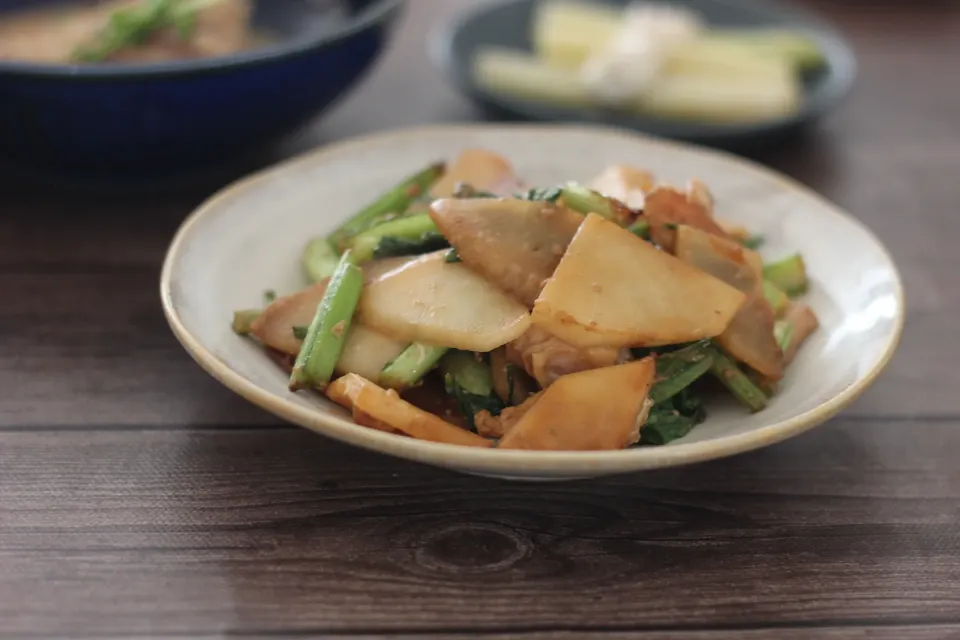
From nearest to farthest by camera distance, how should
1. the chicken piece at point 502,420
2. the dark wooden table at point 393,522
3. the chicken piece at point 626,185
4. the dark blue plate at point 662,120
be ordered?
1. the dark wooden table at point 393,522
2. the chicken piece at point 502,420
3. the chicken piece at point 626,185
4. the dark blue plate at point 662,120

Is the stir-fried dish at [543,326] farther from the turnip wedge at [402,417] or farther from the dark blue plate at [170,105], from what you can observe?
the dark blue plate at [170,105]

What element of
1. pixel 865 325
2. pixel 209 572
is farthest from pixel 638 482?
pixel 209 572

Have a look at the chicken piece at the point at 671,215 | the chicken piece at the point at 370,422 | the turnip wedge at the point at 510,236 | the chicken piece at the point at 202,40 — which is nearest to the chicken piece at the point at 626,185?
the chicken piece at the point at 671,215

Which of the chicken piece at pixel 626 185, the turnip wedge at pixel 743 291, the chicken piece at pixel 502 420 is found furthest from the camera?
the chicken piece at pixel 626 185

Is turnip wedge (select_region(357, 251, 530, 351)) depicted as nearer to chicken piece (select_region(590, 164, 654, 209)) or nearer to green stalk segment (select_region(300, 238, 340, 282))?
green stalk segment (select_region(300, 238, 340, 282))

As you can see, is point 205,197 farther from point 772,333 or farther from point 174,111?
point 772,333

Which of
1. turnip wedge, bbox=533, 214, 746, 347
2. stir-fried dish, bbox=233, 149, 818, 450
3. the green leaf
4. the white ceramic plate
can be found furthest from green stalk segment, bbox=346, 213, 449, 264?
the green leaf
